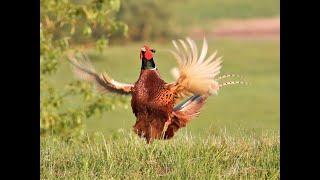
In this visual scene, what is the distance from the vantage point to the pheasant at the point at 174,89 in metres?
4.64

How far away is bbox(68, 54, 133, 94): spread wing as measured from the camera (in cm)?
477

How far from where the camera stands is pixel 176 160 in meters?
4.91

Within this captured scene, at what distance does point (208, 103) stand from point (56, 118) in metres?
3.34

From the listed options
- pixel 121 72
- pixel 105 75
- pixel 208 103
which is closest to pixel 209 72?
pixel 208 103

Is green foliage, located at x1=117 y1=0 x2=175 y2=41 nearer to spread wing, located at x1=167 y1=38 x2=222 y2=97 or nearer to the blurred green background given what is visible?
the blurred green background

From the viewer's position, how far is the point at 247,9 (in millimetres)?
7641

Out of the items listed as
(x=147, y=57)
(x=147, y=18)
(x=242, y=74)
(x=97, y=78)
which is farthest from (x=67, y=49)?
(x=147, y=57)

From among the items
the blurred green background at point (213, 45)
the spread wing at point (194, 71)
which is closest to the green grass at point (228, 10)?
the blurred green background at point (213, 45)

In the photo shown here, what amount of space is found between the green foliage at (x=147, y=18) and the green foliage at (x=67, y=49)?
0.18m

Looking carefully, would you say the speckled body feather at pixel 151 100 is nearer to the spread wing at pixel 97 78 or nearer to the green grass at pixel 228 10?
the spread wing at pixel 97 78

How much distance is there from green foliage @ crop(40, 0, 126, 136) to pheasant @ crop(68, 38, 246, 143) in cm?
278

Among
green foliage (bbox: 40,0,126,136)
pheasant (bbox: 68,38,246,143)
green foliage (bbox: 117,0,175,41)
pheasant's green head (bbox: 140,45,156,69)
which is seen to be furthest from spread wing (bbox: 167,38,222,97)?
green foliage (bbox: 40,0,126,136)

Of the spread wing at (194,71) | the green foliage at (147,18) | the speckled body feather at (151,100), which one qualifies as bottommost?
the speckled body feather at (151,100)
